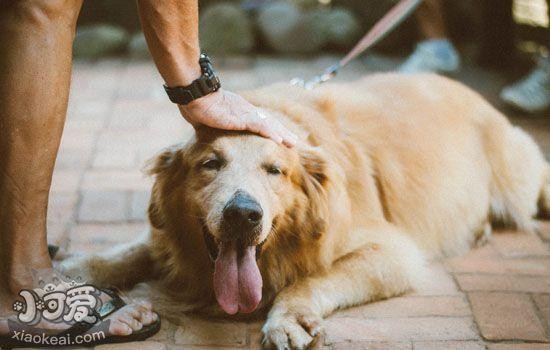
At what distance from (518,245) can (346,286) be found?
3.68 feet

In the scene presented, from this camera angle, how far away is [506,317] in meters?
2.84

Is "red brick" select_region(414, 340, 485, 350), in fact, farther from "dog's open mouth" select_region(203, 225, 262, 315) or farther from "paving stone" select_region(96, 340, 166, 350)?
"paving stone" select_region(96, 340, 166, 350)

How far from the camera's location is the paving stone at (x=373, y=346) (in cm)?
259

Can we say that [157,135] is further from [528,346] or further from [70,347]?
[528,346]

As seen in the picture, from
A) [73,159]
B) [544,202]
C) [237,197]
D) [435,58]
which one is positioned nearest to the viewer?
[237,197]

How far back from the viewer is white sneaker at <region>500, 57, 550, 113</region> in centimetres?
541

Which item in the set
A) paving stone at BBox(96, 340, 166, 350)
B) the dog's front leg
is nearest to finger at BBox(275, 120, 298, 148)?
the dog's front leg

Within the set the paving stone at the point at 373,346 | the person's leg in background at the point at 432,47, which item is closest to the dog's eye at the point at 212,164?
the paving stone at the point at 373,346

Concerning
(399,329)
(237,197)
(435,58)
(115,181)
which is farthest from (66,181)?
(435,58)

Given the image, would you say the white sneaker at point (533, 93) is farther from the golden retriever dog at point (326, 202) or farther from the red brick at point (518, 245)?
the red brick at point (518, 245)

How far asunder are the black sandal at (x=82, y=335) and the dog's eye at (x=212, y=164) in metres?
0.55

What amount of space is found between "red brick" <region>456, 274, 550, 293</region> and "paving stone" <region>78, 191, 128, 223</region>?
1638mm

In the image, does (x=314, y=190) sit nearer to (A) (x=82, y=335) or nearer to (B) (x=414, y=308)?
(B) (x=414, y=308)

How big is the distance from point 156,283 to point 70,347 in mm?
614
